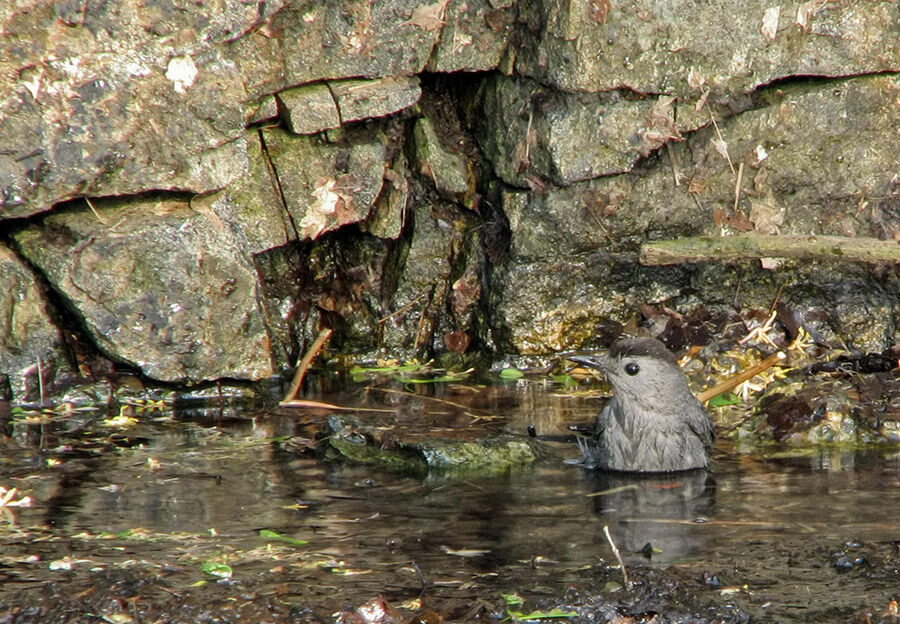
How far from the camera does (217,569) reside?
5.32 metres

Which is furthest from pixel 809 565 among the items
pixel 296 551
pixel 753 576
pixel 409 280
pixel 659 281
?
pixel 409 280

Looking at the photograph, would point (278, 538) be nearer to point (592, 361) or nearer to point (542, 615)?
point (542, 615)

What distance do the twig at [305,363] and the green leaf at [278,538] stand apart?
8.87ft

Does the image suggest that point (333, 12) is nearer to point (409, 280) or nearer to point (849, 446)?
point (409, 280)

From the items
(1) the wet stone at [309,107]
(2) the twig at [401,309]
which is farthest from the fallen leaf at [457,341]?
(1) the wet stone at [309,107]

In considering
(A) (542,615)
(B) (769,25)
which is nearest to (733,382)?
(B) (769,25)

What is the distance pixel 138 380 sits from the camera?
8688 millimetres

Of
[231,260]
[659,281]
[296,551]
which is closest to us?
[296,551]

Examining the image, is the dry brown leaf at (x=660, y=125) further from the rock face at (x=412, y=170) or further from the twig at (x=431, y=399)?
the twig at (x=431, y=399)

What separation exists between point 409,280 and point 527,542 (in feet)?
13.5

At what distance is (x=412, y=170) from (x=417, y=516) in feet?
12.6

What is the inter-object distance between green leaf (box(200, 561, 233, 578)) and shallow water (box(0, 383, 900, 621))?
0.11 feet

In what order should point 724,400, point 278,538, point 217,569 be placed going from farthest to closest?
point 724,400 → point 278,538 → point 217,569

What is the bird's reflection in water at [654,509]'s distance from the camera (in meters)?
5.70
